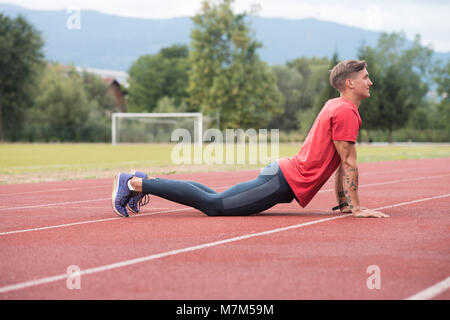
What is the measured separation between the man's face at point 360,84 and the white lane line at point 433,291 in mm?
2933

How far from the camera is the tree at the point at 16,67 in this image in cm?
5378

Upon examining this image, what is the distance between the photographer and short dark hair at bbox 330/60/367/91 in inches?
242

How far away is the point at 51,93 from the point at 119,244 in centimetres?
6026

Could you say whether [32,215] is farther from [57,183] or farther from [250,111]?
[250,111]

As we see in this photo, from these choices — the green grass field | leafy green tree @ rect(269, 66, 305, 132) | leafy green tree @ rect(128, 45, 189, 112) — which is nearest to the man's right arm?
the green grass field

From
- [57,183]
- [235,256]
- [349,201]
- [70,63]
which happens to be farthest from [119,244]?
[70,63]

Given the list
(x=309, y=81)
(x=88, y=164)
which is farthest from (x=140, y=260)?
(x=309, y=81)

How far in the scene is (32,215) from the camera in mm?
7008

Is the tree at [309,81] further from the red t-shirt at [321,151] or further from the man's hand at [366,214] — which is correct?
the red t-shirt at [321,151]

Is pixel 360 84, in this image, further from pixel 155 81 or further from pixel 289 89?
pixel 155 81

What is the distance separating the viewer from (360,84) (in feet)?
20.1

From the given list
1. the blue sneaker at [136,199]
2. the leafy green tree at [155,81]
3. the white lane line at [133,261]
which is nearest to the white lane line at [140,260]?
the white lane line at [133,261]

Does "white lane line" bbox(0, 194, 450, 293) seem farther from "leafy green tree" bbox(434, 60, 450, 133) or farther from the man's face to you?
"leafy green tree" bbox(434, 60, 450, 133)

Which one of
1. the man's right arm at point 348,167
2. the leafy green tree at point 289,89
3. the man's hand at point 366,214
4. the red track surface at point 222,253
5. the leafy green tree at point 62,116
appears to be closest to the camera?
the red track surface at point 222,253
